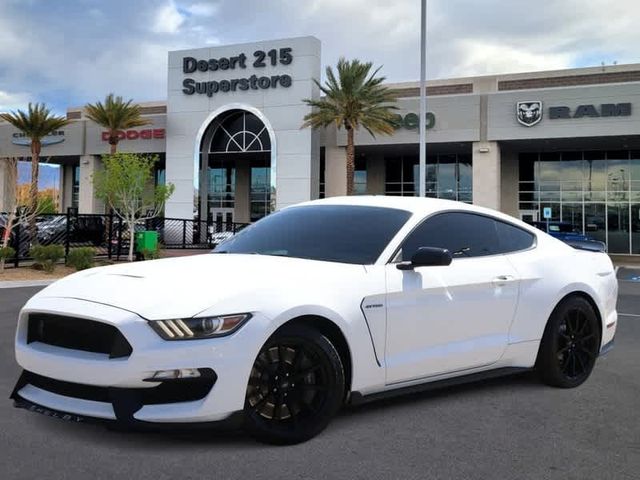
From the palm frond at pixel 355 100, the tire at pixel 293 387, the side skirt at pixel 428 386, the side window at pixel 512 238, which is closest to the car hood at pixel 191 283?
the tire at pixel 293 387

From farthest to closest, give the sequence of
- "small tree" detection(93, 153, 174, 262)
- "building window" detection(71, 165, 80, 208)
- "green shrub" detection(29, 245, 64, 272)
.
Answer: "building window" detection(71, 165, 80, 208), "small tree" detection(93, 153, 174, 262), "green shrub" detection(29, 245, 64, 272)

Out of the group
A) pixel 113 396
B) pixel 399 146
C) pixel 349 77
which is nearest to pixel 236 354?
pixel 113 396

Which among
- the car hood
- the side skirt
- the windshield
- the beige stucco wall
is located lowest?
the side skirt

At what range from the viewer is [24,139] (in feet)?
152

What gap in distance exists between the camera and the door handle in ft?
16.0

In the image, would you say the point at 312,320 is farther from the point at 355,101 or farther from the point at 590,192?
the point at 590,192

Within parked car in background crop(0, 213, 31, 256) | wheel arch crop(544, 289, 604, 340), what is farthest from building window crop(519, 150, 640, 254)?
wheel arch crop(544, 289, 604, 340)

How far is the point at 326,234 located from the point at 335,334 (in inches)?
38.2

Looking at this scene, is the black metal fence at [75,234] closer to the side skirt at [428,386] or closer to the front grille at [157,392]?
the front grille at [157,392]

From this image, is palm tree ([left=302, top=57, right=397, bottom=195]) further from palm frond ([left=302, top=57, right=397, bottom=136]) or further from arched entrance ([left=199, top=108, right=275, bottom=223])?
arched entrance ([left=199, top=108, right=275, bottom=223])

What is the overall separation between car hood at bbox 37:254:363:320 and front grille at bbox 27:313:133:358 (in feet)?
0.50

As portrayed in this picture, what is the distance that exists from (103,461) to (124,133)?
41408 millimetres

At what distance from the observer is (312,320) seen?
12.7 ft

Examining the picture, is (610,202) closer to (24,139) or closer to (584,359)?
(584,359)
